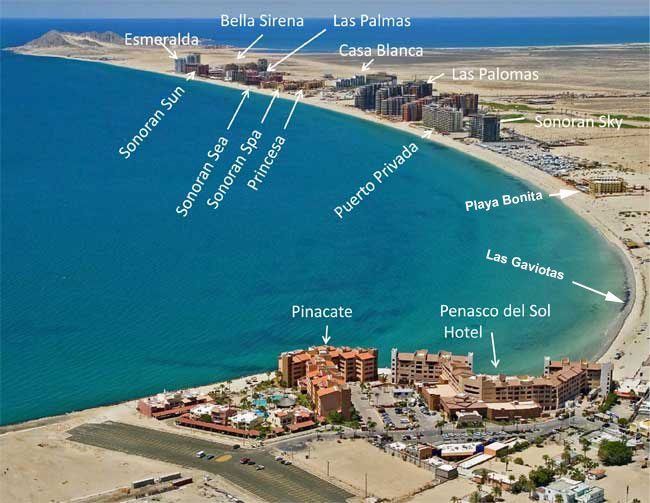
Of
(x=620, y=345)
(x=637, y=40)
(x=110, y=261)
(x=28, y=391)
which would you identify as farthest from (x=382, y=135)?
(x=637, y=40)

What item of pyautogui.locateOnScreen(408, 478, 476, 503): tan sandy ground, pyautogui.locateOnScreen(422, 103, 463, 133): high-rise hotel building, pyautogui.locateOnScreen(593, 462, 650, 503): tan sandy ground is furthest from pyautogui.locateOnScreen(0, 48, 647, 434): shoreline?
pyautogui.locateOnScreen(408, 478, 476, 503): tan sandy ground

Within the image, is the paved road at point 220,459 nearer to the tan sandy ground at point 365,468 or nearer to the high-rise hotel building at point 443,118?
the tan sandy ground at point 365,468

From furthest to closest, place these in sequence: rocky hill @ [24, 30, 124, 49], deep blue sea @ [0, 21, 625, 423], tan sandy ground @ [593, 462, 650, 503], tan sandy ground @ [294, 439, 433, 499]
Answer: rocky hill @ [24, 30, 124, 49] → deep blue sea @ [0, 21, 625, 423] → tan sandy ground @ [294, 439, 433, 499] → tan sandy ground @ [593, 462, 650, 503]

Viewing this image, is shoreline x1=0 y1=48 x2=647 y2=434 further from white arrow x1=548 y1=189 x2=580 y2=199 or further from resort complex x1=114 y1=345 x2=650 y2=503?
resort complex x1=114 y1=345 x2=650 y2=503

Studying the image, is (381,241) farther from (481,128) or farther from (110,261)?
(481,128)

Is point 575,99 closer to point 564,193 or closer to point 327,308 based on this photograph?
point 564,193

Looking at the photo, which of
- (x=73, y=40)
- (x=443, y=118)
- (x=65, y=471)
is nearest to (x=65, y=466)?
(x=65, y=471)
